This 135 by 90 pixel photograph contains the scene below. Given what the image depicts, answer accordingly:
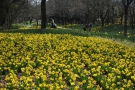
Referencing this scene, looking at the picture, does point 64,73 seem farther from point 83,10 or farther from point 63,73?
point 83,10

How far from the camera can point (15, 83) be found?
6.77 meters

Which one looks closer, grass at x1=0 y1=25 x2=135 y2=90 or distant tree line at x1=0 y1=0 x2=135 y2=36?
grass at x1=0 y1=25 x2=135 y2=90

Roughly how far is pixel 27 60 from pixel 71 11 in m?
64.1

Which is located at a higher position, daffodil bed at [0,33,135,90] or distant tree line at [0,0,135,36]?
distant tree line at [0,0,135,36]

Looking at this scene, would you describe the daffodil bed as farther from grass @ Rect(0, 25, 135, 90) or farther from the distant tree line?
the distant tree line

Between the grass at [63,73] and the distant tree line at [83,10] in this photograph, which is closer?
the grass at [63,73]

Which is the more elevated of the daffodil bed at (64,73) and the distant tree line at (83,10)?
the distant tree line at (83,10)

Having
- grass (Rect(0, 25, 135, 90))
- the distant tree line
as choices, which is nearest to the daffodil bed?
grass (Rect(0, 25, 135, 90))

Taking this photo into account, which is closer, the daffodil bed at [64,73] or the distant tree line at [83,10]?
the daffodil bed at [64,73]

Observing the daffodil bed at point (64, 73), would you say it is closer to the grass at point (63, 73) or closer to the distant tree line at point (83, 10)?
the grass at point (63, 73)

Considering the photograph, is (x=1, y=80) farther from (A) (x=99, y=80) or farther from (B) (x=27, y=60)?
(A) (x=99, y=80)

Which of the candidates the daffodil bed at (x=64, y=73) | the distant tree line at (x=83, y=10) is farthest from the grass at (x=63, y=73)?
the distant tree line at (x=83, y=10)

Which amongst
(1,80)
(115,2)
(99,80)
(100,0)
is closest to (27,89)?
(1,80)

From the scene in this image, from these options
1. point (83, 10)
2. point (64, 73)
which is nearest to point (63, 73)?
point (64, 73)
